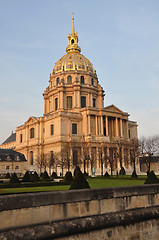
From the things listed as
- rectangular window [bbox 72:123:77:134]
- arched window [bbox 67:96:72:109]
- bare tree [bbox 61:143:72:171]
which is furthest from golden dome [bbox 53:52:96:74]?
bare tree [bbox 61:143:72:171]

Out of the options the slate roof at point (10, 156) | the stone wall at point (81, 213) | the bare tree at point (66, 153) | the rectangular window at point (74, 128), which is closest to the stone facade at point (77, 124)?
the rectangular window at point (74, 128)

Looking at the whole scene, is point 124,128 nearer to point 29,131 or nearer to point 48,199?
point 29,131

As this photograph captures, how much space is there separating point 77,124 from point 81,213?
58340 millimetres

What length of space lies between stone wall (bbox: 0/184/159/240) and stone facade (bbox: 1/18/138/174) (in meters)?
42.3

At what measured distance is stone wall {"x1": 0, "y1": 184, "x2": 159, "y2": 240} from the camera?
337 inches

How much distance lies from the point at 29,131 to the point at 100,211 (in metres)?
67.9

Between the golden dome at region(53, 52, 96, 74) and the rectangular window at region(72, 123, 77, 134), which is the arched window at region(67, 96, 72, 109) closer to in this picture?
the golden dome at region(53, 52, 96, 74)

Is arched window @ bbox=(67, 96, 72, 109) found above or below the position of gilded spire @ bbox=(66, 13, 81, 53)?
below

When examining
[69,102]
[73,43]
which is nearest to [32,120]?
[69,102]

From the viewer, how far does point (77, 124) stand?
6844 centimetres

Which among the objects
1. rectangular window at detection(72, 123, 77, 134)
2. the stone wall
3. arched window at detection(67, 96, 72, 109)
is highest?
arched window at detection(67, 96, 72, 109)

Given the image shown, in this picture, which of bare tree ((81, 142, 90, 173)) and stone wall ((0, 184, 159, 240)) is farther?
bare tree ((81, 142, 90, 173))

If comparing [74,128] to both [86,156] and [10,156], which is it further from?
[10,156]

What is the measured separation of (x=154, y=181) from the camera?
16812mm
